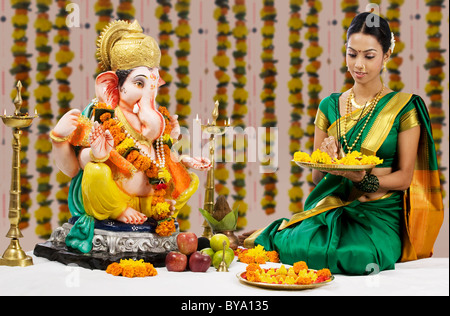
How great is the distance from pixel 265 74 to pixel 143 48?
168 centimetres

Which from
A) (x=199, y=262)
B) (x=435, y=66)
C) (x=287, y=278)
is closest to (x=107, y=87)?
(x=199, y=262)

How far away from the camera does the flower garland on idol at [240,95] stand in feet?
19.2

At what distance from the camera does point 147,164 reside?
4.33 meters

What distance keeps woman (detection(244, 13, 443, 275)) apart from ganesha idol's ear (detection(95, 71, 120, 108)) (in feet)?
4.53

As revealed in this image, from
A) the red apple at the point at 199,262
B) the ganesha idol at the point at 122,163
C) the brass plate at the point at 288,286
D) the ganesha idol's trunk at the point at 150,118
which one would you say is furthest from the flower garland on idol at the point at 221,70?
the brass plate at the point at 288,286

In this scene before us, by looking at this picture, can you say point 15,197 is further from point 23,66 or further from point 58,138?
point 23,66

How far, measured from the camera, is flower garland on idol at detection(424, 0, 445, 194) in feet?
19.0

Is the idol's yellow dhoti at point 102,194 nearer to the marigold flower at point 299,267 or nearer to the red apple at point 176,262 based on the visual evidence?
the red apple at point 176,262

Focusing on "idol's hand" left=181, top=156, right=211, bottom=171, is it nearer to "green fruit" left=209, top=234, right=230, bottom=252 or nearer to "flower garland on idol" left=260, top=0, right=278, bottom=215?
"green fruit" left=209, top=234, right=230, bottom=252

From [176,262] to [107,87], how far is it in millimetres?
1224

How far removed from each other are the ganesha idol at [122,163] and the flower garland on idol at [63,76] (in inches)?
37.2

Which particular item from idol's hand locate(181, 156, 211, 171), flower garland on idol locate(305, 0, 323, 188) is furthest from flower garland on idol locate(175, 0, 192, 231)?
idol's hand locate(181, 156, 211, 171)

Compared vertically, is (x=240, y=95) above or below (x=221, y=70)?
below

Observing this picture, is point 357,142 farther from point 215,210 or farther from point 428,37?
point 428,37
